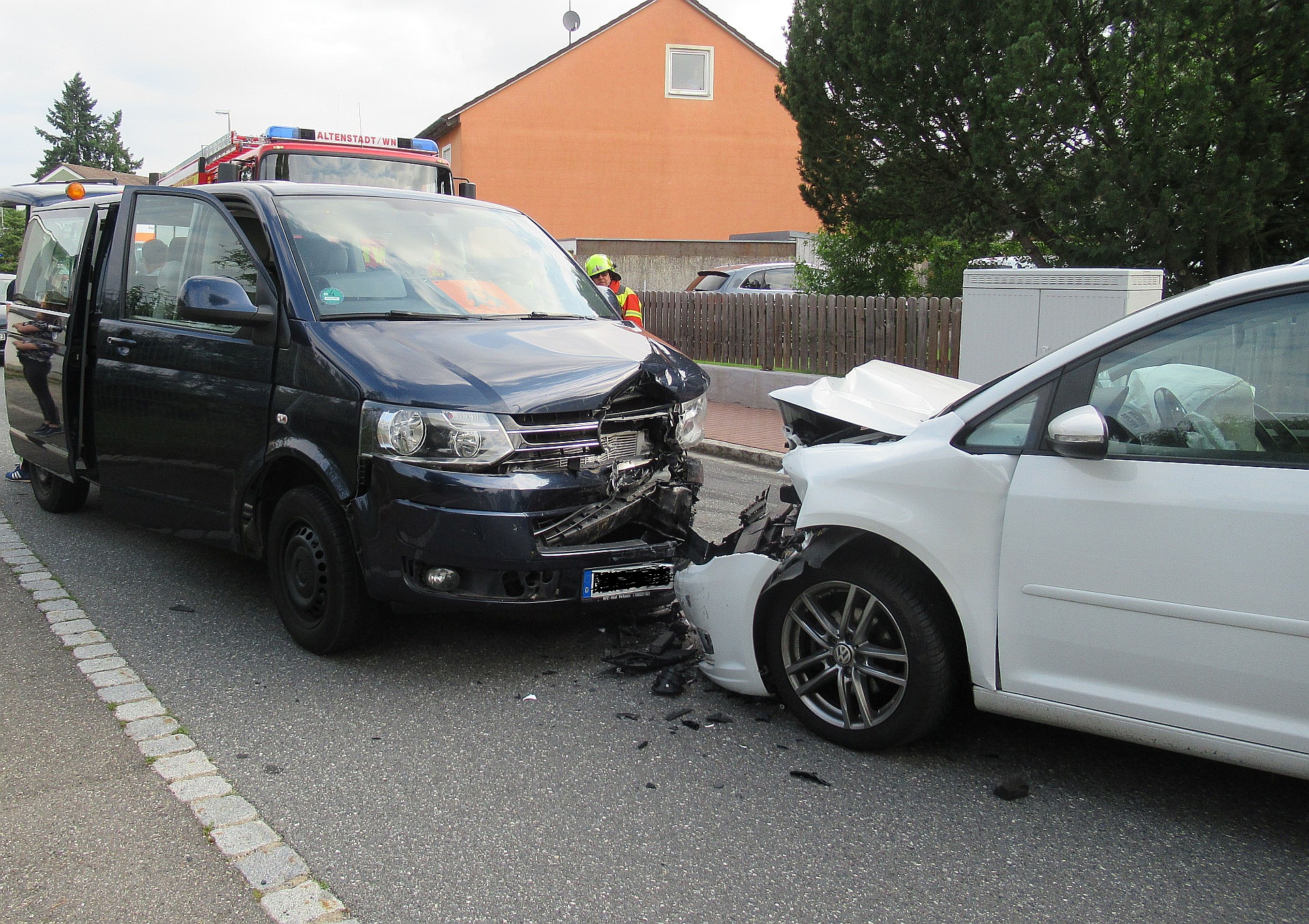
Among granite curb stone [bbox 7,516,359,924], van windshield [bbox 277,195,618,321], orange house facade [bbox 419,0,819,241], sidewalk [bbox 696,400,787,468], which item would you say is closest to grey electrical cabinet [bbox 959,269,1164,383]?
sidewalk [bbox 696,400,787,468]

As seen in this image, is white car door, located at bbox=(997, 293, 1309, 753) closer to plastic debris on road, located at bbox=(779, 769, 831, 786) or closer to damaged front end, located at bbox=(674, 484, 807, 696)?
plastic debris on road, located at bbox=(779, 769, 831, 786)

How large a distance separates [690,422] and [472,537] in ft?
4.44

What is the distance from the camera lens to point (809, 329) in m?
13.8

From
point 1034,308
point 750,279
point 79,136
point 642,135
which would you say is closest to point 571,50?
point 642,135

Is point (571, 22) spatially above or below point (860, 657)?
above

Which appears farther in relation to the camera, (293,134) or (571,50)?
(571,50)

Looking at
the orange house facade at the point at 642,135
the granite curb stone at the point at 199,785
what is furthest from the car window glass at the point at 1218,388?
the orange house facade at the point at 642,135

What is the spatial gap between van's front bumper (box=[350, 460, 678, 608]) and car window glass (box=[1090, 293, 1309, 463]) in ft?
6.62

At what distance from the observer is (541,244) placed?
6211 millimetres

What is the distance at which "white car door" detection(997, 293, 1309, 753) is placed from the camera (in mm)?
3014

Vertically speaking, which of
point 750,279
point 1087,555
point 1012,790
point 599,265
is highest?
point 750,279

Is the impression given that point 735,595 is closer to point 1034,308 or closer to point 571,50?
point 1034,308

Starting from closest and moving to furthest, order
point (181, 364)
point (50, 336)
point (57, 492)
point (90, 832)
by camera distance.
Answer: point (90, 832)
point (181, 364)
point (50, 336)
point (57, 492)

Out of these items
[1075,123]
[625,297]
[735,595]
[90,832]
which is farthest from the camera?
[625,297]
